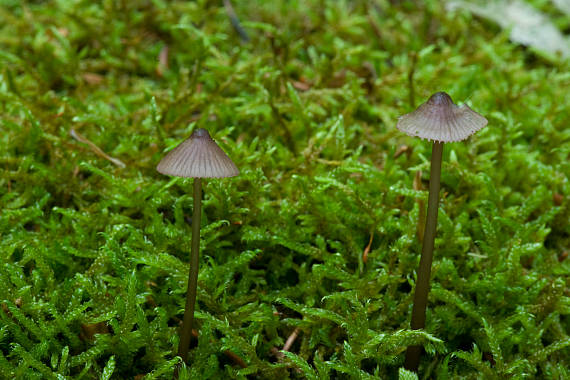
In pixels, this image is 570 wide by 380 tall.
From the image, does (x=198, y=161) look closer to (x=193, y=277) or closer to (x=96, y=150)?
(x=193, y=277)

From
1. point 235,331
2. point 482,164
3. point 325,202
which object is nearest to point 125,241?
point 235,331

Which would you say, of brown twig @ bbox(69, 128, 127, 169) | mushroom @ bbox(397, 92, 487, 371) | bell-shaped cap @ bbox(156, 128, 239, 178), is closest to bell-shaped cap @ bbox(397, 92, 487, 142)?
mushroom @ bbox(397, 92, 487, 371)

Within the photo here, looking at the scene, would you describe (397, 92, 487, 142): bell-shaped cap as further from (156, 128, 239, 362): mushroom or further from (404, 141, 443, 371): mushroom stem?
(156, 128, 239, 362): mushroom

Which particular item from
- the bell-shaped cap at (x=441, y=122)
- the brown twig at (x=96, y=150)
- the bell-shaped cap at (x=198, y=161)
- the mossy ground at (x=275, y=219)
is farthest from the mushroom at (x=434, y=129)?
the brown twig at (x=96, y=150)

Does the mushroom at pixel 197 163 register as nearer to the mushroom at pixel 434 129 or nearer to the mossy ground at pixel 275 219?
the mossy ground at pixel 275 219

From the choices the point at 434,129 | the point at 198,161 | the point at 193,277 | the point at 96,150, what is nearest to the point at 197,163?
the point at 198,161

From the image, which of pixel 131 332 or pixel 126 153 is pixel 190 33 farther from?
pixel 131 332

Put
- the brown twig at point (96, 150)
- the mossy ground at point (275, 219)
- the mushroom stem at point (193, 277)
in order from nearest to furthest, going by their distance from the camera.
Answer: the mushroom stem at point (193, 277) < the mossy ground at point (275, 219) < the brown twig at point (96, 150)
